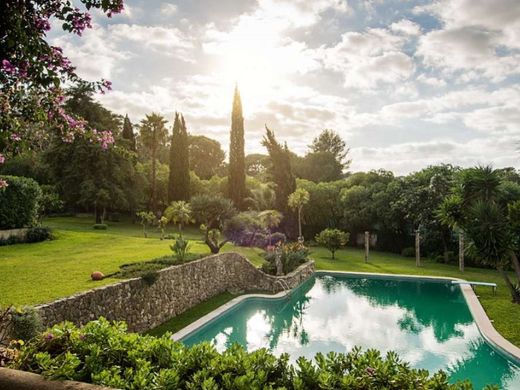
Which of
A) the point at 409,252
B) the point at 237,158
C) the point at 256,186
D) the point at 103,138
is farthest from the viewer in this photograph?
the point at 256,186

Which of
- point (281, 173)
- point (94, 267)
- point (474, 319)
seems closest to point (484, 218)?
point (474, 319)

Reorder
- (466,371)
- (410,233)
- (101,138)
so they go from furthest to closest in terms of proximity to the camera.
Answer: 1. (410,233)
2. (466,371)
3. (101,138)

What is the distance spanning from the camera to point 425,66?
13.3 metres

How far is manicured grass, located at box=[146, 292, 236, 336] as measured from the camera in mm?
10812

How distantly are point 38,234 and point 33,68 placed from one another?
17.3 m

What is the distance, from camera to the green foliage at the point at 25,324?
246 inches

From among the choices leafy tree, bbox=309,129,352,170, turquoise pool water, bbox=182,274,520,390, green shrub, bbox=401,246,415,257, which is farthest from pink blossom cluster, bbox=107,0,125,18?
leafy tree, bbox=309,129,352,170

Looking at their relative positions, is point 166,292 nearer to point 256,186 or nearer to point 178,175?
point 178,175

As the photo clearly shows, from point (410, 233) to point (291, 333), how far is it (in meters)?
20.4

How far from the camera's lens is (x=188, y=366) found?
4043 mm

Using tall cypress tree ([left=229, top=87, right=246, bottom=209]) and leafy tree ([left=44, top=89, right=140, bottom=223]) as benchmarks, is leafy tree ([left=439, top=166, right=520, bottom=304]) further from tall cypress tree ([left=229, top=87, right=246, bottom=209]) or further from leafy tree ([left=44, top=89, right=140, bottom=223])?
leafy tree ([left=44, top=89, right=140, bottom=223])

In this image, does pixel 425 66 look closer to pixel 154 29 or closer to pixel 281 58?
pixel 281 58

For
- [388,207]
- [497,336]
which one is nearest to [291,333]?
[497,336]

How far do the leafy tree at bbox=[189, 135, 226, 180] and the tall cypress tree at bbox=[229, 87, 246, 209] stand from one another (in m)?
21.7
